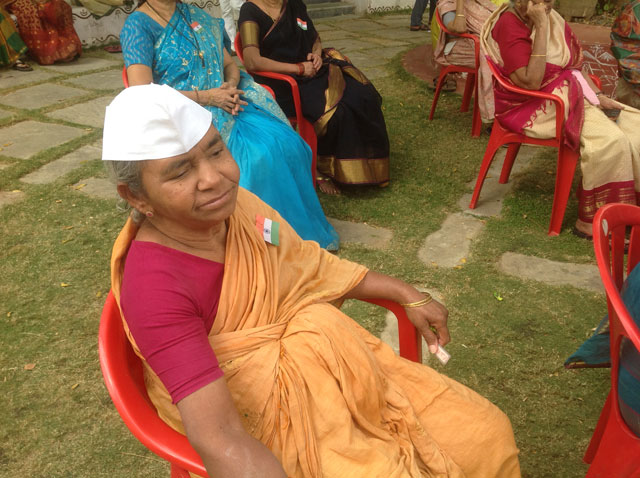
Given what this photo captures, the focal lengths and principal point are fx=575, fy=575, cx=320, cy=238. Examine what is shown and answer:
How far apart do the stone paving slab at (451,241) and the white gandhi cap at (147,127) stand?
7.53 feet

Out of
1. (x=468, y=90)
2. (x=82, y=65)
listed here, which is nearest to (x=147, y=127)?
(x=468, y=90)

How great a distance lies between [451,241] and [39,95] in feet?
15.6

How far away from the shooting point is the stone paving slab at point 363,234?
11.9ft

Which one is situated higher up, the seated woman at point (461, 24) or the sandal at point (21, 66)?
the seated woman at point (461, 24)

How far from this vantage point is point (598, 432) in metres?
1.96

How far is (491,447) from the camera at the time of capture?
156 centimetres

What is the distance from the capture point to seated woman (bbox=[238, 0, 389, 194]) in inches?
156

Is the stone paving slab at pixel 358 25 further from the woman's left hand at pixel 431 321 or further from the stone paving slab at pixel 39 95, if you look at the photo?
the woman's left hand at pixel 431 321

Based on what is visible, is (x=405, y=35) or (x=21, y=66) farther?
(x=405, y=35)

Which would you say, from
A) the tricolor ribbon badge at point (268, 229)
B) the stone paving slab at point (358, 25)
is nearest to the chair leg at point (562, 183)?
the tricolor ribbon badge at point (268, 229)

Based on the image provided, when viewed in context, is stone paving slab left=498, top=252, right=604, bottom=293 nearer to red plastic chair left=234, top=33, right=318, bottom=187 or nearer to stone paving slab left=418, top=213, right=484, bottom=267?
stone paving slab left=418, top=213, right=484, bottom=267

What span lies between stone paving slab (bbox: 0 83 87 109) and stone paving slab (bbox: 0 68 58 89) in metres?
0.27

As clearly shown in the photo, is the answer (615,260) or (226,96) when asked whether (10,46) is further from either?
(615,260)

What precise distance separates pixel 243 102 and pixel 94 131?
7.93ft
